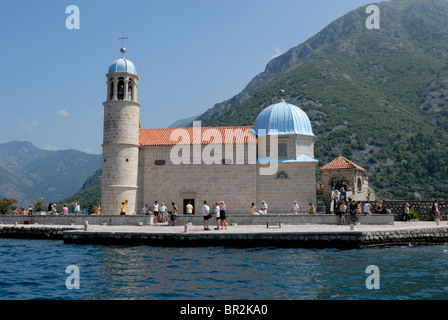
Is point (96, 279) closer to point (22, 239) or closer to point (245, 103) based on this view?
point (22, 239)

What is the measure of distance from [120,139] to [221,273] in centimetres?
1848

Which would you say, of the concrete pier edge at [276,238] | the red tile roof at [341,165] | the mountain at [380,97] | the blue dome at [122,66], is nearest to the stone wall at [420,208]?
the red tile roof at [341,165]

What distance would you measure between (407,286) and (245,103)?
2712 inches

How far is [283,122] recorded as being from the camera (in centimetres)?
2973

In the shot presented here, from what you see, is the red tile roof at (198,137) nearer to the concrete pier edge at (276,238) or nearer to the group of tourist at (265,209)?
the group of tourist at (265,209)

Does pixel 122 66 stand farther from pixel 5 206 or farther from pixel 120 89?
pixel 5 206

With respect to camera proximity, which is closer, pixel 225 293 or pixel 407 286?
pixel 225 293

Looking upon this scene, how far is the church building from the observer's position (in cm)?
2841

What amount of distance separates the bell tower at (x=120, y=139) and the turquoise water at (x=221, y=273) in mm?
9785

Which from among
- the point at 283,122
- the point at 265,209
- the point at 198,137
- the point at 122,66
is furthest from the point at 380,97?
the point at 122,66

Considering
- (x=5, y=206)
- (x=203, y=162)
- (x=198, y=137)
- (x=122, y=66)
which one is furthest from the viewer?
(x=5, y=206)

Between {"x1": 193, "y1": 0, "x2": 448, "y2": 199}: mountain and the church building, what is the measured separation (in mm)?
26685
